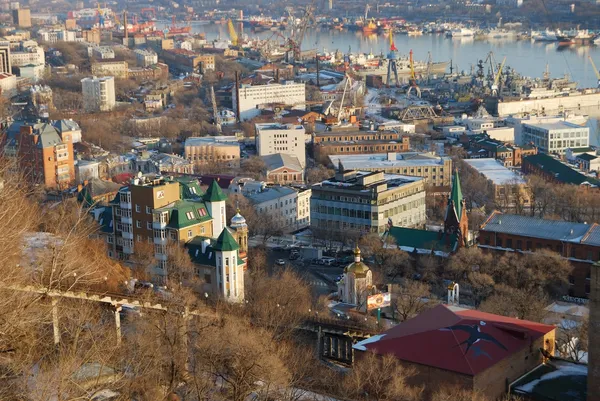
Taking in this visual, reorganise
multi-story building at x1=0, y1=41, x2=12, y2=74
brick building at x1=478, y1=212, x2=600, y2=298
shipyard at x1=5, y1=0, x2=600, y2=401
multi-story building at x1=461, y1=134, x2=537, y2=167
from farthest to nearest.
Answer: multi-story building at x1=0, y1=41, x2=12, y2=74, multi-story building at x1=461, y1=134, x2=537, y2=167, brick building at x1=478, y1=212, x2=600, y2=298, shipyard at x1=5, y1=0, x2=600, y2=401

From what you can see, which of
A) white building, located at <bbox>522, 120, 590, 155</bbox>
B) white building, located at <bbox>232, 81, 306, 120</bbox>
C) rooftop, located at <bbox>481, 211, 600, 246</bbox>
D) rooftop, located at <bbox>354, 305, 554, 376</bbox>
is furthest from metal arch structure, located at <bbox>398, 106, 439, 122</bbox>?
rooftop, located at <bbox>354, 305, 554, 376</bbox>

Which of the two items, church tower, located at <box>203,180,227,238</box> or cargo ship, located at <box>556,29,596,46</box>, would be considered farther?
cargo ship, located at <box>556,29,596,46</box>

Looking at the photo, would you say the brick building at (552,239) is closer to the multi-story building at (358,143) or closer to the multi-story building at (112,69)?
the multi-story building at (358,143)

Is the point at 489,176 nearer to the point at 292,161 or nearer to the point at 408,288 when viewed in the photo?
the point at 292,161

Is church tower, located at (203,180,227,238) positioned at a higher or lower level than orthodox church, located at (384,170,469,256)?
higher

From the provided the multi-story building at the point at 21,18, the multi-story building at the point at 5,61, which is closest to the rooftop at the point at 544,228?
the multi-story building at the point at 5,61

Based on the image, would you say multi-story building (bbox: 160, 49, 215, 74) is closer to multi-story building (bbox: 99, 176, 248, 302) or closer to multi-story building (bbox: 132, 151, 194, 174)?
multi-story building (bbox: 132, 151, 194, 174)

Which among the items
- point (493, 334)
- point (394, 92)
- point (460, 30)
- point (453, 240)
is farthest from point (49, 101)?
point (460, 30)

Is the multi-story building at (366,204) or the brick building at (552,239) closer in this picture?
the brick building at (552,239)
